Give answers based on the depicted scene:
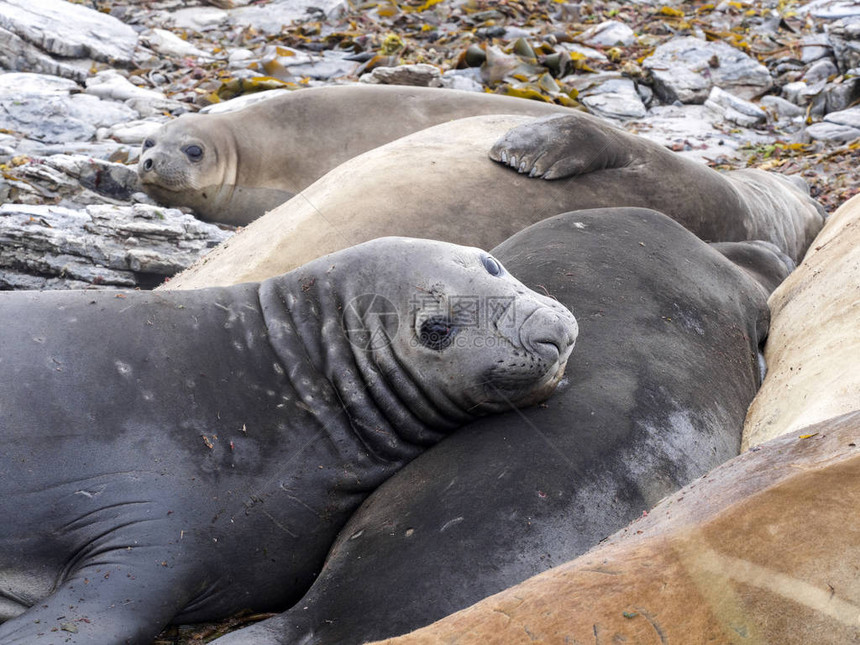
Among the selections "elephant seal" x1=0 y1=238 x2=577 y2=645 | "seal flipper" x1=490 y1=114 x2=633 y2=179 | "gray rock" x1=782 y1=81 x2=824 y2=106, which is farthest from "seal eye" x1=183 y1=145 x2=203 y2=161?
"gray rock" x1=782 y1=81 x2=824 y2=106

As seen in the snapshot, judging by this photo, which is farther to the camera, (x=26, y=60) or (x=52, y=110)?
(x=26, y=60)

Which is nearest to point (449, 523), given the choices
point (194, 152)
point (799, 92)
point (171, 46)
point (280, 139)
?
point (280, 139)

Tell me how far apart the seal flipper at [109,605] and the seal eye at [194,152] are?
16.1ft

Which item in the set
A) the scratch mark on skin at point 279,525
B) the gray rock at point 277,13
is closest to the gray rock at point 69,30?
the gray rock at point 277,13

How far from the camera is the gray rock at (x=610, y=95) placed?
891 centimetres

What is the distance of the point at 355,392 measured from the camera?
3295 millimetres

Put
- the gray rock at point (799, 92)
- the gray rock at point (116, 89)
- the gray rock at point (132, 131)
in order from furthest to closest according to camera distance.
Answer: the gray rock at point (799, 92) → the gray rock at point (116, 89) → the gray rock at point (132, 131)

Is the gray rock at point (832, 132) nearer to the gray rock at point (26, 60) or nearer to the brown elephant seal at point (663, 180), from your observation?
the brown elephant seal at point (663, 180)

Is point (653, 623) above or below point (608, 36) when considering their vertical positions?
above

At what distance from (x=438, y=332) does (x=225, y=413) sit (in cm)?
70

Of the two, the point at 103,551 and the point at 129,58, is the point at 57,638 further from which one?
the point at 129,58

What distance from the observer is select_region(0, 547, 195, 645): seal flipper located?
103 inches

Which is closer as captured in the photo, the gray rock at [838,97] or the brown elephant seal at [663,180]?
the brown elephant seal at [663,180]

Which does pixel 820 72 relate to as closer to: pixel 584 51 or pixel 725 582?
pixel 584 51
